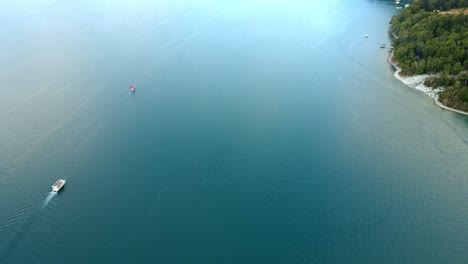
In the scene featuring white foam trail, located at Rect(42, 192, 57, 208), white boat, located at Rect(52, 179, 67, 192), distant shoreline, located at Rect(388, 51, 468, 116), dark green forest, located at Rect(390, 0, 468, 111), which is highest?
white boat, located at Rect(52, 179, 67, 192)

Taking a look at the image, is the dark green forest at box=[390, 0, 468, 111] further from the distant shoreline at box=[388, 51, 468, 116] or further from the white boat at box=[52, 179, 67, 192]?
the white boat at box=[52, 179, 67, 192]

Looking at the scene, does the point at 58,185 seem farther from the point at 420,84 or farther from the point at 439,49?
the point at 439,49

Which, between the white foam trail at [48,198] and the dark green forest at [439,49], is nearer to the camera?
the white foam trail at [48,198]

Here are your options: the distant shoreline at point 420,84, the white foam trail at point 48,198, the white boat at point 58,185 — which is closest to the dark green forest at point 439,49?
the distant shoreline at point 420,84

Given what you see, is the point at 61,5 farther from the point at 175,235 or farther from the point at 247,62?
the point at 175,235

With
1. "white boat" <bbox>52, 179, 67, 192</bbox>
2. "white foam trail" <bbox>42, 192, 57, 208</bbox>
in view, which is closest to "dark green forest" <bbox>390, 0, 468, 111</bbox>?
"white boat" <bbox>52, 179, 67, 192</bbox>

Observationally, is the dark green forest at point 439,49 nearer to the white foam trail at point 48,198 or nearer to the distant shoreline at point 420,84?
the distant shoreline at point 420,84

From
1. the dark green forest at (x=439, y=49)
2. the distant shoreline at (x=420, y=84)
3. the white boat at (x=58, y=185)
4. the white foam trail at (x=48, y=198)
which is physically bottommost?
the distant shoreline at (x=420, y=84)

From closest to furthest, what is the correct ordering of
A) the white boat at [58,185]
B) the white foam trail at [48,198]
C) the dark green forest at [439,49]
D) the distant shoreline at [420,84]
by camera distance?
the white foam trail at [48,198] < the white boat at [58,185] < the dark green forest at [439,49] < the distant shoreline at [420,84]
